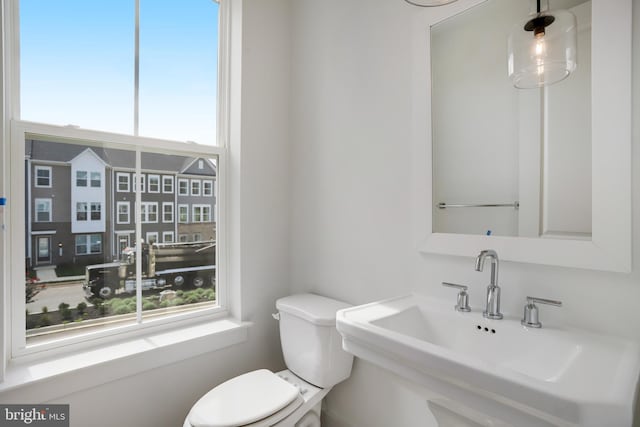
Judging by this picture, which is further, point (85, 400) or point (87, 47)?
point (87, 47)

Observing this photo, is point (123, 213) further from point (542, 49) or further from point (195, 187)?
point (542, 49)

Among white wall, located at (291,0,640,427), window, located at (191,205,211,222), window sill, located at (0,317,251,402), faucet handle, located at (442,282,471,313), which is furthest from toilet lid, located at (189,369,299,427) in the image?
window, located at (191,205,211,222)

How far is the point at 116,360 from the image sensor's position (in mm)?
1328

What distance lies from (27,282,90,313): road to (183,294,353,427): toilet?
72 centimetres

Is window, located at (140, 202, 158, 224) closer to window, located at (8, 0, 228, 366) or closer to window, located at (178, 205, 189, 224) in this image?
window, located at (8, 0, 228, 366)

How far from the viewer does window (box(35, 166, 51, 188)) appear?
4.39 ft

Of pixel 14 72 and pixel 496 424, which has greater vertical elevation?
pixel 14 72

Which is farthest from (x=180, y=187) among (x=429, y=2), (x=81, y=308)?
(x=429, y=2)

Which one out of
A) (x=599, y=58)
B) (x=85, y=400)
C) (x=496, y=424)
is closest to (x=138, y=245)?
(x=85, y=400)

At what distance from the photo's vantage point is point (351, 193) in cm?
161

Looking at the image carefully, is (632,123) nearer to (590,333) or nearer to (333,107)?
(590,333)

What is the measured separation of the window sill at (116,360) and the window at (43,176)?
2.38 ft

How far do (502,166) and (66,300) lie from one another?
187 cm

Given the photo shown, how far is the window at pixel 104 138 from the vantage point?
1.31 meters
